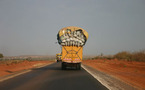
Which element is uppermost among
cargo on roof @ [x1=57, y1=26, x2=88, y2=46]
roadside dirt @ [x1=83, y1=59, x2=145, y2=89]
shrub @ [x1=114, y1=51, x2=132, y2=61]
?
cargo on roof @ [x1=57, y1=26, x2=88, y2=46]

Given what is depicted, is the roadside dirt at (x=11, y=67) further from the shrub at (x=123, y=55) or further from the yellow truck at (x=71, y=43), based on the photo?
the shrub at (x=123, y=55)

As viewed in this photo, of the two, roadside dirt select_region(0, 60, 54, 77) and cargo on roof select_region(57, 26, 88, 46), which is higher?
cargo on roof select_region(57, 26, 88, 46)

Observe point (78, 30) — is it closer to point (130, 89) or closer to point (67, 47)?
point (67, 47)

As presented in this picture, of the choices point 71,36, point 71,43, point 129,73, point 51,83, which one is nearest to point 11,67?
point 71,43

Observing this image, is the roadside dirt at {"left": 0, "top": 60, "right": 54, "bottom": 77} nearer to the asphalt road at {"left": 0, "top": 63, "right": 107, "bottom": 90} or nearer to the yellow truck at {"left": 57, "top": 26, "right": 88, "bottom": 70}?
the yellow truck at {"left": 57, "top": 26, "right": 88, "bottom": 70}

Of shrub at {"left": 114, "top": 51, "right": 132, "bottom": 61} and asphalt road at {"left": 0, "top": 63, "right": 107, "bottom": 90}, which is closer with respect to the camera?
asphalt road at {"left": 0, "top": 63, "right": 107, "bottom": 90}

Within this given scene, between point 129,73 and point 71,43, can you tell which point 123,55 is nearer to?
point 129,73

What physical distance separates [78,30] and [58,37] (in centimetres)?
237

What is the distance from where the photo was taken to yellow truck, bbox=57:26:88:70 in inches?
767

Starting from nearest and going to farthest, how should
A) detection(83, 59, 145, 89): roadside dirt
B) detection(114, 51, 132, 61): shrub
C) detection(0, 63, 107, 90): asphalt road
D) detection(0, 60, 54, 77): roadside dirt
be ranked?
detection(0, 63, 107, 90): asphalt road
detection(83, 59, 145, 89): roadside dirt
detection(0, 60, 54, 77): roadside dirt
detection(114, 51, 132, 61): shrub

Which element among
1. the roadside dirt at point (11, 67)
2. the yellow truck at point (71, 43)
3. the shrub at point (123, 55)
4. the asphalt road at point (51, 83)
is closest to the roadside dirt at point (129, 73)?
the asphalt road at point (51, 83)

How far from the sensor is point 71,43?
64.1 feet

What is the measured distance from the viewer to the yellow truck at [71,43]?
63.9 feet

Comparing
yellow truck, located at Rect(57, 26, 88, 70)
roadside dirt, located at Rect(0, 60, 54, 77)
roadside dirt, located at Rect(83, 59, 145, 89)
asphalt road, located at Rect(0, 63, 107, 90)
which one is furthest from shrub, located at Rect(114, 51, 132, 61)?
asphalt road, located at Rect(0, 63, 107, 90)
